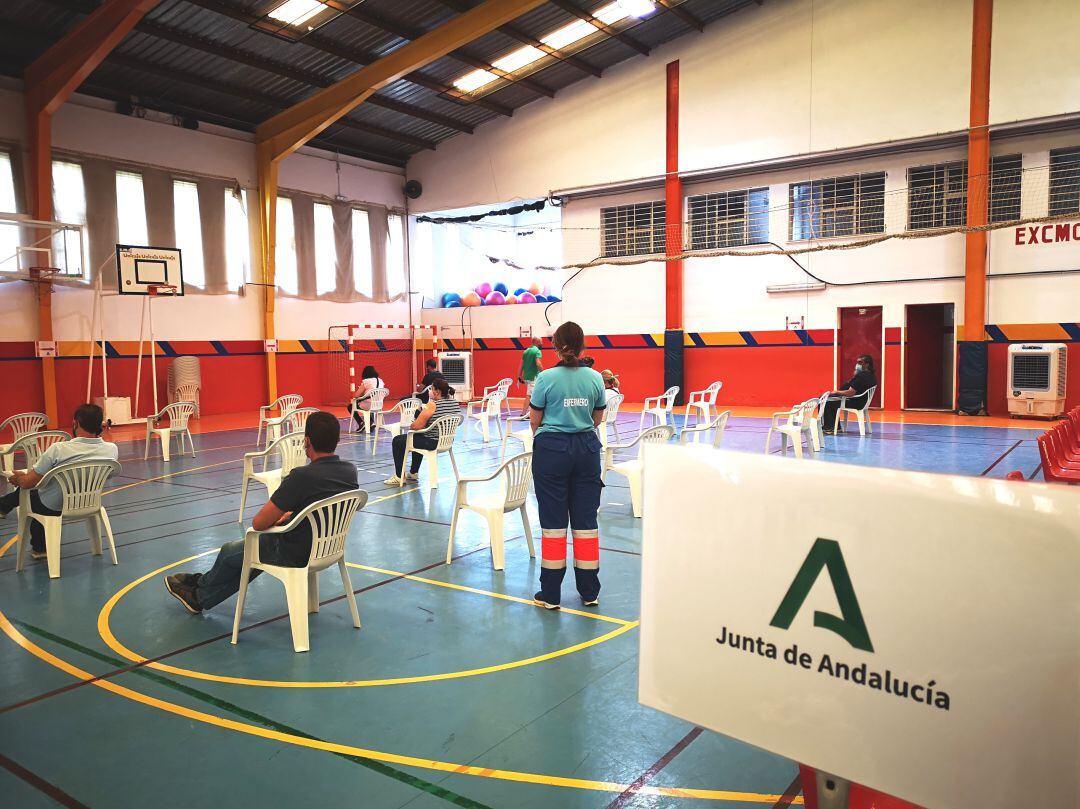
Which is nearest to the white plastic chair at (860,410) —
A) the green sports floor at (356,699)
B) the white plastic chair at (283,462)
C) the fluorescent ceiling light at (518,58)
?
the green sports floor at (356,699)

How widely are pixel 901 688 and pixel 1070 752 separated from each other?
19cm

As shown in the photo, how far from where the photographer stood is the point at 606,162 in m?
17.5

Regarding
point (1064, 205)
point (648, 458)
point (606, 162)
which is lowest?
point (648, 458)

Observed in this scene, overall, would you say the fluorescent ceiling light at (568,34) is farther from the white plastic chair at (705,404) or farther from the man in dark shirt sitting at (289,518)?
the man in dark shirt sitting at (289,518)

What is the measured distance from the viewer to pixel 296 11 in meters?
12.6

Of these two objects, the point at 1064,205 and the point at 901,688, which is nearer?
the point at 901,688

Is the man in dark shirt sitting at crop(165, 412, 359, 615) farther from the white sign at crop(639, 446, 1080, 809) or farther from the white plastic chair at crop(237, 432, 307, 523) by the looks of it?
the white sign at crop(639, 446, 1080, 809)

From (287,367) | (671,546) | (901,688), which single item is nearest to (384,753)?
(671,546)

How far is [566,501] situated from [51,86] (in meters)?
13.1

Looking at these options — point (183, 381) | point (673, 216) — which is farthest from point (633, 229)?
point (183, 381)

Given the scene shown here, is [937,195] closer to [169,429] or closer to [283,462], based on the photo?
[283,462]

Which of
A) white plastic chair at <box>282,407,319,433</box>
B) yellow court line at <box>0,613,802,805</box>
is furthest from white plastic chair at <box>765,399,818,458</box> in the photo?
yellow court line at <box>0,613,802,805</box>

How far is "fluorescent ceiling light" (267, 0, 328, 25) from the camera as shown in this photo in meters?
12.4

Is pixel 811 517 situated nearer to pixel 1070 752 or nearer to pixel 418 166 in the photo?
pixel 1070 752
